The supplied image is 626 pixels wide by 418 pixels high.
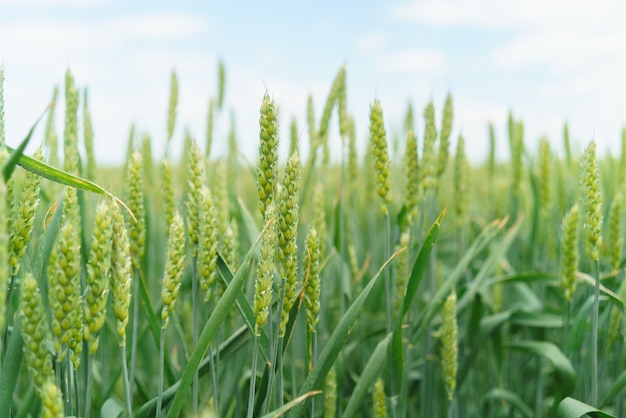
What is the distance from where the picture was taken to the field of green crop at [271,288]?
112cm

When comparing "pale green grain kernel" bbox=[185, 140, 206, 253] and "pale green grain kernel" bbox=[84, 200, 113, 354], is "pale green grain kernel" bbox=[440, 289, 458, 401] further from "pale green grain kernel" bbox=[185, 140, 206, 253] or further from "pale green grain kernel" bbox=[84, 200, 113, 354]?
"pale green grain kernel" bbox=[84, 200, 113, 354]

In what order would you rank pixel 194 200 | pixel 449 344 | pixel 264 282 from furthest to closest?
pixel 449 344
pixel 194 200
pixel 264 282

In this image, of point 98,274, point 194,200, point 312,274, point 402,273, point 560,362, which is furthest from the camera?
point 402,273

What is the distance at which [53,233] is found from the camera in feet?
4.31

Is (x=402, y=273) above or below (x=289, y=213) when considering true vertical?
below

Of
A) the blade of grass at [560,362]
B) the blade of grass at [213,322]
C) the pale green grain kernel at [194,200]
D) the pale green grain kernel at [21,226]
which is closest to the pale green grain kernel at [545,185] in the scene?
the blade of grass at [560,362]

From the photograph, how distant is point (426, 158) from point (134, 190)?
84 centimetres

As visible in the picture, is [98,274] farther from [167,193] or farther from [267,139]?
[167,193]

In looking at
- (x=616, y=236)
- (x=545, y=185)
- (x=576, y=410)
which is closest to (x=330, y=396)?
(x=576, y=410)

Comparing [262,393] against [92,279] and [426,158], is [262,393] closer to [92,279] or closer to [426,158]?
[92,279]

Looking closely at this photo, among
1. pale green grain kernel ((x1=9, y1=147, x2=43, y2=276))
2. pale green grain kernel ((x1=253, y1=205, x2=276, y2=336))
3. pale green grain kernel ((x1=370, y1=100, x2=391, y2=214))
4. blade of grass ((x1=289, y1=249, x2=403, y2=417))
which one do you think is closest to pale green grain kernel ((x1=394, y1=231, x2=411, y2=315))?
pale green grain kernel ((x1=370, y1=100, x2=391, y2=214))

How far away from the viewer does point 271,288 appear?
47.9 inches

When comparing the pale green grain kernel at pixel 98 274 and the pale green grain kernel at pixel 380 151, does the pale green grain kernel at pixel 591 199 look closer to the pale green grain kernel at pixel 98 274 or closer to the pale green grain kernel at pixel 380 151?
the pale green grain kernel at pixel 380 151

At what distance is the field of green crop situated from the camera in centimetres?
112
